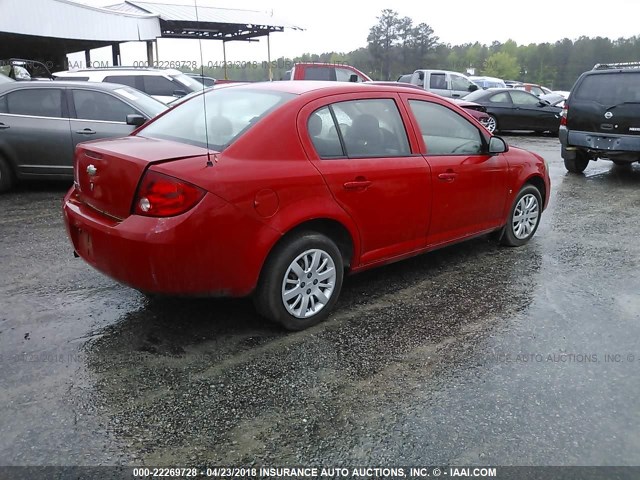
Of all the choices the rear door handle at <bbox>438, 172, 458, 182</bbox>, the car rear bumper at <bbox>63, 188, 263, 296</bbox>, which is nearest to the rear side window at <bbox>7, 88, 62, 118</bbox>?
the car rear bumper at <bbox>63, 188, 263, 296</bbox>

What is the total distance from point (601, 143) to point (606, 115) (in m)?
0.46

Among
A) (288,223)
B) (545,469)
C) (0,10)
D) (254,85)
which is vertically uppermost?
(0,10)

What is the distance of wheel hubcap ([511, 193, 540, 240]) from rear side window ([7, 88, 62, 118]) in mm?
6023

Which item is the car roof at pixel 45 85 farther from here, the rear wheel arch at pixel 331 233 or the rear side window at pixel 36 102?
the rear wheel arch at pixel 331 233

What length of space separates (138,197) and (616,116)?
854 centimetres

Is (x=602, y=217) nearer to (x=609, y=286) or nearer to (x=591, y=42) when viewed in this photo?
(x=609, y=286)

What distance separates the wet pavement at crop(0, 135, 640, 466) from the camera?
8.51 ft

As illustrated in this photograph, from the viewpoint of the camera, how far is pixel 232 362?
329 centimetres

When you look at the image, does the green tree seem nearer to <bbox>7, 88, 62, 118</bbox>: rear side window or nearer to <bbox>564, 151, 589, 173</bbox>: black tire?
<bbox>564, 151, 589, 173</bbox>: black tire

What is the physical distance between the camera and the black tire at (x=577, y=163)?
1024cm

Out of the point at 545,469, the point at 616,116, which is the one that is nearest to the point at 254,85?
the point at 545,469

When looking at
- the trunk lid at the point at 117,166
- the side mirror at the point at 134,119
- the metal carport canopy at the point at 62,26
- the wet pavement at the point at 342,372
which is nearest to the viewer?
the wet pavement at the point at 342,372

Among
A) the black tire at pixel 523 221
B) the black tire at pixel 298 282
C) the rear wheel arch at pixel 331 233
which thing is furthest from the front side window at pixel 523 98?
the black tire at pixel 298 282

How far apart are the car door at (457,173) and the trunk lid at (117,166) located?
1.90 metres
